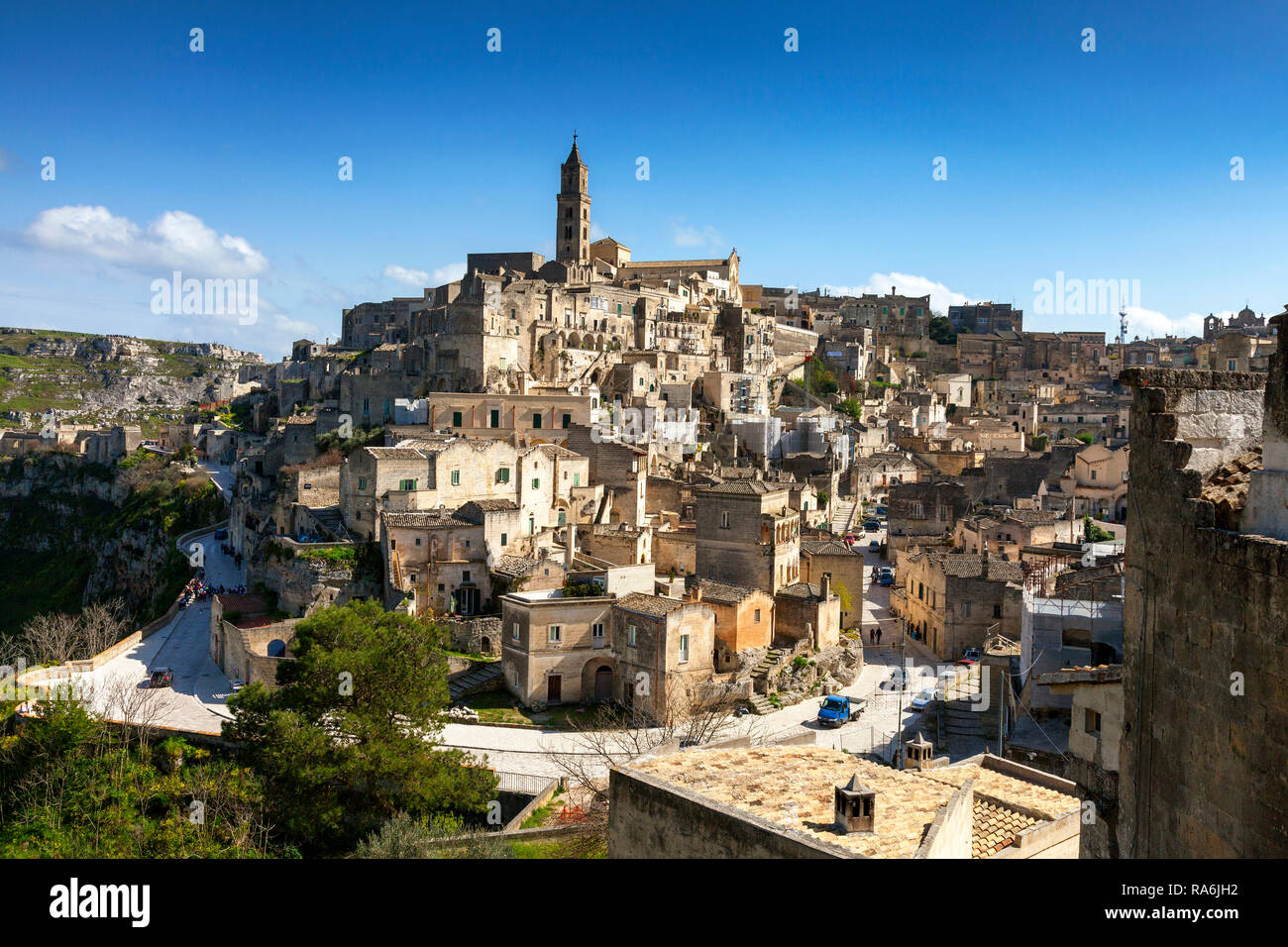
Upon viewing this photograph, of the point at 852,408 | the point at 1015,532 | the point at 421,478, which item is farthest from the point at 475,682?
the point at 852,408

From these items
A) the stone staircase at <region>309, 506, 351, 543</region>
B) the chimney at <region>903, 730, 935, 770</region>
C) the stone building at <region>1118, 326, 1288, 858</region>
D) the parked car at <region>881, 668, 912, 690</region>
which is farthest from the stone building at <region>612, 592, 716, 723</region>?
the stone building at <region>1118, 326, 1288, 858</region>

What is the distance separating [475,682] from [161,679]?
11.6 metres

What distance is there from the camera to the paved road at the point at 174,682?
31.8 metres

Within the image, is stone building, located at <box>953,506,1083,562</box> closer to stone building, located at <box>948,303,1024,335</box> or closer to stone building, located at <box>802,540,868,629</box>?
stone building, located at <box>802,540,868,629</box>

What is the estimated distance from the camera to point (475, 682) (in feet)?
113

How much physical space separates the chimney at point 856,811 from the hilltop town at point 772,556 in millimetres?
35

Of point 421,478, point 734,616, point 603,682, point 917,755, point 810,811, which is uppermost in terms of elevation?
point 421,478

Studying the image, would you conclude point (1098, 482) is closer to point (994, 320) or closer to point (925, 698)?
point (925, 698)

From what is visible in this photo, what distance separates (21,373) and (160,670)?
10537cm

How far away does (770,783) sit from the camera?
13.2 metres

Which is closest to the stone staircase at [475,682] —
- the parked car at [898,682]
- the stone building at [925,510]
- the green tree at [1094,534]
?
the parked car at [898,682]

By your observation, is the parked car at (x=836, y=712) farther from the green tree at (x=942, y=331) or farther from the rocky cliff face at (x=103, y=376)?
the rocky cliff face at (x=103, y=376)
